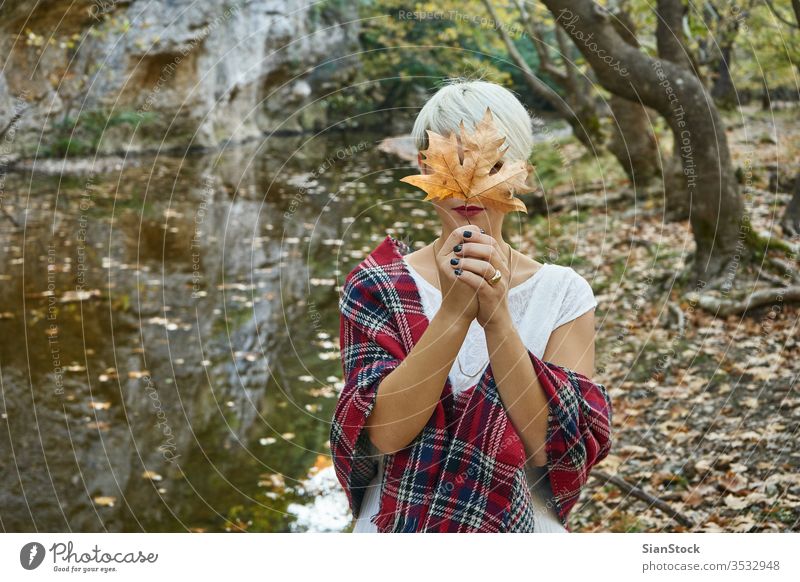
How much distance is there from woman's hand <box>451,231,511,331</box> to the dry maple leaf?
9cm

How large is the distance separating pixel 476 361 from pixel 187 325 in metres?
5.39

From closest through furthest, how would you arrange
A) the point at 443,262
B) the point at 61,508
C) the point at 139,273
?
1. the point at 443,262
2. the point at 61,508
3. the point at 139,273

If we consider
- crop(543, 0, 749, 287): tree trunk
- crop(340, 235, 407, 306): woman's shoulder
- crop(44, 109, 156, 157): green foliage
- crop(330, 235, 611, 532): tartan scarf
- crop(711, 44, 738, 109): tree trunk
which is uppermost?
crop(340, 235, 407, 306): woman's shoulder

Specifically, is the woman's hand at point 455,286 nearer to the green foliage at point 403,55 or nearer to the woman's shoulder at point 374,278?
the woman's shoulder at point 374,278

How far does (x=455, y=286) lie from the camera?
1.21 m

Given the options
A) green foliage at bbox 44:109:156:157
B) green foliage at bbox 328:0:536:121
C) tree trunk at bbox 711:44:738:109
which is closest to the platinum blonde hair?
green foliage at bbox 328:0:536:121

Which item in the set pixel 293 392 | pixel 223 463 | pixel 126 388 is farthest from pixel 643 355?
pixel 126 388

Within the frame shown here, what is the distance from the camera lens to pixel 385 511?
1.46m

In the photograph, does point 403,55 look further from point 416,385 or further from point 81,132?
point 416,385

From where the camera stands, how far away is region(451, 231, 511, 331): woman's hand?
3.92ft

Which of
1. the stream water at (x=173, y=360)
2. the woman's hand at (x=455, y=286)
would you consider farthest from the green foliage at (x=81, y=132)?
the woman's hand at (x=455, y=286)
